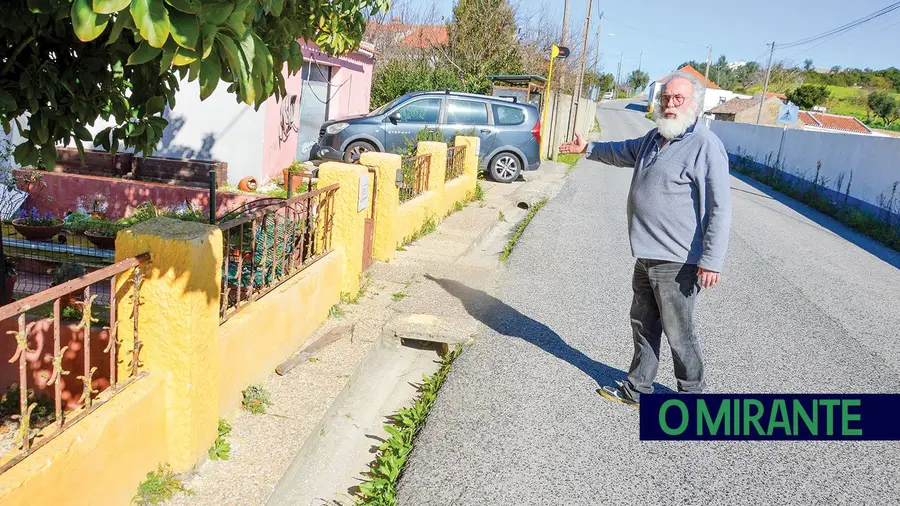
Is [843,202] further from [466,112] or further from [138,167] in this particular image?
[138,167]

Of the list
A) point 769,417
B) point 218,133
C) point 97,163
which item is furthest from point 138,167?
point 769,417

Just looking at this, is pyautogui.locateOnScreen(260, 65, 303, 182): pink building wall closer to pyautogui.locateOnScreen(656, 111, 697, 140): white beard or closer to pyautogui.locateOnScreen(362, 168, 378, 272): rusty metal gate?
pyautogui.locateOnScreen(362, 168, 378, 272): rusty metal gate

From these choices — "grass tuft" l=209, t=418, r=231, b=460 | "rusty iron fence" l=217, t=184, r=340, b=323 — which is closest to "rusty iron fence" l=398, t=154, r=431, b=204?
"rusty iron fence" l=217, t=184, r=340, b=323

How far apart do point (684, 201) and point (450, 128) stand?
11.3 metres

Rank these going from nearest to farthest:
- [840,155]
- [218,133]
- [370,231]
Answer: [370,231]
[218,133]
[840,155]

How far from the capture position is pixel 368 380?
16.9ft

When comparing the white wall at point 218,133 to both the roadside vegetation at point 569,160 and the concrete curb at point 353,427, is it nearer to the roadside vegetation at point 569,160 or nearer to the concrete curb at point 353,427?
the concrete curb at point 353,427

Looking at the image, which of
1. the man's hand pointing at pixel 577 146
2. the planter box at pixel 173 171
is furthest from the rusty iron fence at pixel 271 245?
the planter box at pixel 173 171

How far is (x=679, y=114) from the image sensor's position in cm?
426

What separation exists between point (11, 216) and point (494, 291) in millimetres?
5202

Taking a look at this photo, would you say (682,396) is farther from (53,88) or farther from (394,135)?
(394,135)

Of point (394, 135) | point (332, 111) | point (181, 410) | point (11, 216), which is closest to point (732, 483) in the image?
point (181, 410)

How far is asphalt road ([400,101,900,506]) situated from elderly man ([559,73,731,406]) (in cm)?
65

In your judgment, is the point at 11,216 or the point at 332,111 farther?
the point at 332,111
